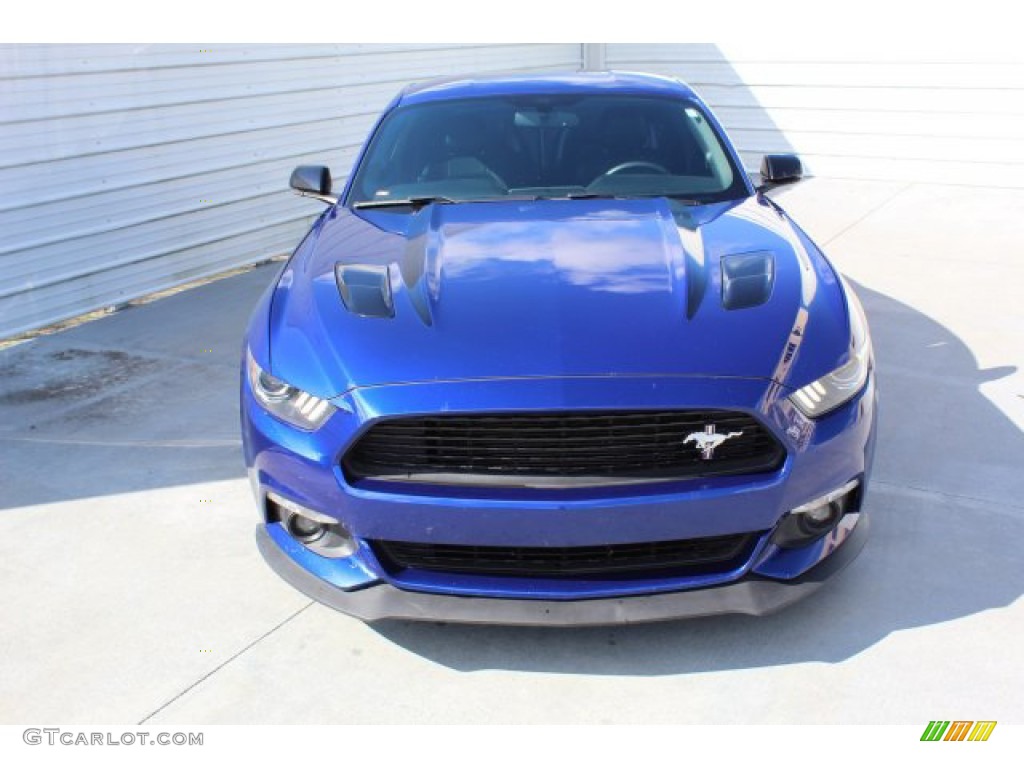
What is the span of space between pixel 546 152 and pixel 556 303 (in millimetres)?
1478

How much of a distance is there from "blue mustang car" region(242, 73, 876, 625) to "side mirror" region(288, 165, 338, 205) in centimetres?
135

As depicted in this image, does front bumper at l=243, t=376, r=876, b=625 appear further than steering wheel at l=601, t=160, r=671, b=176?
No

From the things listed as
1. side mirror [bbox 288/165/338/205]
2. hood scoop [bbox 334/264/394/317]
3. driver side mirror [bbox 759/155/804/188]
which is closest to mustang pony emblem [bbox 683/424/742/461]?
hood scoop [bbox 334/264/394/317]

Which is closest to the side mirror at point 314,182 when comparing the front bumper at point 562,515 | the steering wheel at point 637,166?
the steering wheel at point 637,166

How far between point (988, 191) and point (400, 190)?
7991 mm

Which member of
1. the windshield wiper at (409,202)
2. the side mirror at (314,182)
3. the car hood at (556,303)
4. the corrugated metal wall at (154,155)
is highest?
the car hood at (556,303)

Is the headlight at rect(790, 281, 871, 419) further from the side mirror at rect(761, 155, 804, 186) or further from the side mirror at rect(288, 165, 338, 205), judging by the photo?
the side mirror at rect(288, 165, 338, 205)

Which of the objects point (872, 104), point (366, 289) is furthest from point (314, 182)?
point (872, 104)

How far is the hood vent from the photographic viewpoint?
129 inches

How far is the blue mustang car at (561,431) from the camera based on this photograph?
290cm

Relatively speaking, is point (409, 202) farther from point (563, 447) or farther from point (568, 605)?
point (568, 605)

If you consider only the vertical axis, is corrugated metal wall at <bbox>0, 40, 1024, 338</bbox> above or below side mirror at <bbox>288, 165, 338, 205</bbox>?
below

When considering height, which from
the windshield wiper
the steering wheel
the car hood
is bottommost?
the windshield wiper

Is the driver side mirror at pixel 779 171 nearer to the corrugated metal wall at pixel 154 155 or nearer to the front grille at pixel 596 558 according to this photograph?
the front grille at pixel 596 558
